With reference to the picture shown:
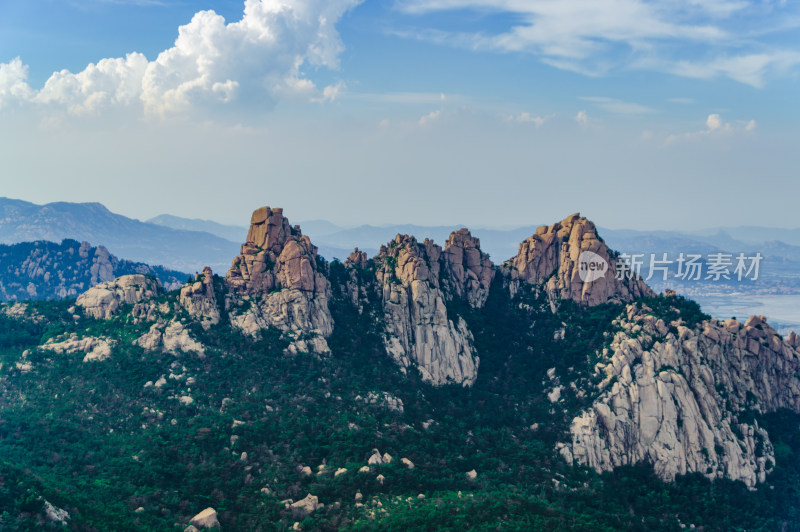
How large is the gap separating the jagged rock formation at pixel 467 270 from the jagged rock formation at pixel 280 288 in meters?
24.3

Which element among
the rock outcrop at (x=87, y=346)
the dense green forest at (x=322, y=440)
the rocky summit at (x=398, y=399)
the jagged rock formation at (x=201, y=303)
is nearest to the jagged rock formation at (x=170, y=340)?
the rocky summit at (x=398, y=399)

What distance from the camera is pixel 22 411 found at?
81.6m

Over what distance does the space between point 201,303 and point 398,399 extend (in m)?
34.8

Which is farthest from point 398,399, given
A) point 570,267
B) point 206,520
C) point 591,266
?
point 591,266

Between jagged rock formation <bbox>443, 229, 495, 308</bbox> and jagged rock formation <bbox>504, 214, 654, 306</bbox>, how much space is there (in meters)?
6.03

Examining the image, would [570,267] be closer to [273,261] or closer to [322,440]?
[273,261]

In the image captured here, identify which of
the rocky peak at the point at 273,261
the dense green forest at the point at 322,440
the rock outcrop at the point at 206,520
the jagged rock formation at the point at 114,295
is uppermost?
the rocky peak at the point at 273,261

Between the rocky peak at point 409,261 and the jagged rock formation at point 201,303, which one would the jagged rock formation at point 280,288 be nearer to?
the jagged rock formation at point 201,303

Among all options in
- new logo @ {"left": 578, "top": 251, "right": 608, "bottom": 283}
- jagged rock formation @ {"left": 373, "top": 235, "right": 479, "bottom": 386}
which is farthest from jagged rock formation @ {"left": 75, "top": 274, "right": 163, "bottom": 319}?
new logo @ {"left": 578, "top": 251, "right": 608, "bottom": 283}

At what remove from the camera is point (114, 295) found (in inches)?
4161

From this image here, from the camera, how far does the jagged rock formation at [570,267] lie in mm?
110500

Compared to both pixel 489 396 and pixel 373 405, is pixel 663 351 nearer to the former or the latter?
pixel 489 396

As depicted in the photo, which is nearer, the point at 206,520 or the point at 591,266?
the point at 206,520

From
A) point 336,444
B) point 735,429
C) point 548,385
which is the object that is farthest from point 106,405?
point 735,429
